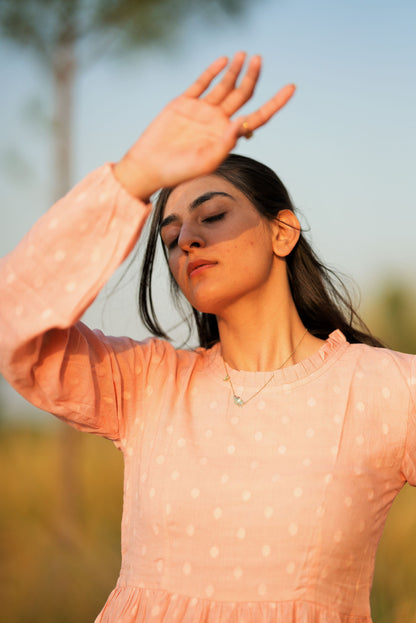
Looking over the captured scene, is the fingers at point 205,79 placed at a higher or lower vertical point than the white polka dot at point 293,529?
higher

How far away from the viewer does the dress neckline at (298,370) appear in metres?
1.53

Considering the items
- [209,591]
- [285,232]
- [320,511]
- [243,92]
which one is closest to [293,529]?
[320,511]

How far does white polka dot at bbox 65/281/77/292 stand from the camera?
1.25 metres

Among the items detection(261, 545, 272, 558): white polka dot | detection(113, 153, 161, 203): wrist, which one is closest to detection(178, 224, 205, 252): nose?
detection(113, 153, 161, 203): wrist

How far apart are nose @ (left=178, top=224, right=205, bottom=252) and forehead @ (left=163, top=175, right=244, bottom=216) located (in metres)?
0.06

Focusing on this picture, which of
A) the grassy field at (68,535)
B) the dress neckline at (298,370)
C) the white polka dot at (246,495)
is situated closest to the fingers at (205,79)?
the dress neckline at (298,370)

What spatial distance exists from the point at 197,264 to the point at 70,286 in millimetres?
340

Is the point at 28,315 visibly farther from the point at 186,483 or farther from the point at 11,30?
the point at 11,30

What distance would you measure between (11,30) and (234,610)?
9.81 ft

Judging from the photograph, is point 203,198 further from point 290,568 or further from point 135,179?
point 290,568

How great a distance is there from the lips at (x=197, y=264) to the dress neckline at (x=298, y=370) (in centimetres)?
23

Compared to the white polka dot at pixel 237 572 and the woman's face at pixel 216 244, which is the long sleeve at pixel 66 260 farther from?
the white polka dot at pixel 237 572

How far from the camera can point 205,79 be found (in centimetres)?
123

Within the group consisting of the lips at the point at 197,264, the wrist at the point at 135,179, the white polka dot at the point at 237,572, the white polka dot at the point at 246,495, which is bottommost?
the white polka dot at the point at 237,572
